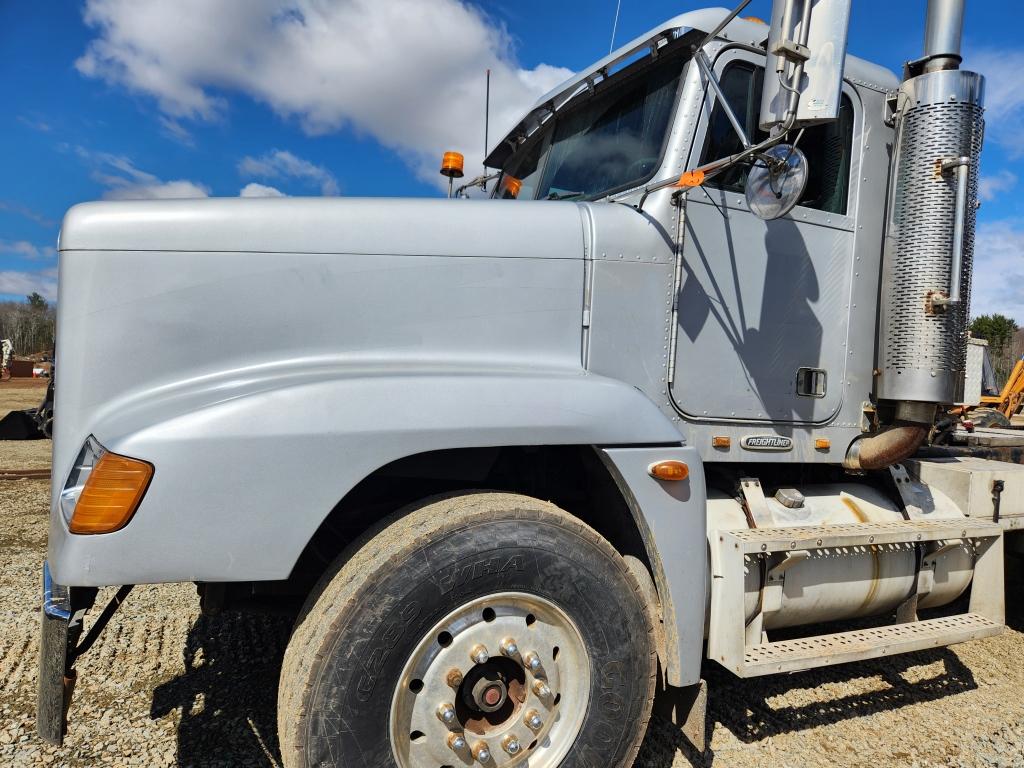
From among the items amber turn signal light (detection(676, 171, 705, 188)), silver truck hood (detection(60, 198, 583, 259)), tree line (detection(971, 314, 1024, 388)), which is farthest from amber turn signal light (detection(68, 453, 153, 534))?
tree line (detection(971, 314, 1024, 388))

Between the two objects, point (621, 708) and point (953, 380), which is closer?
point (621, 708)

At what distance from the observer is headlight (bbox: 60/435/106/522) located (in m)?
1.86

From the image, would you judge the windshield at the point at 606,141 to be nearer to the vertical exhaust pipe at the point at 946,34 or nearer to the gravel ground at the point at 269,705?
the vertical exhaust pipe at the point at 946,34

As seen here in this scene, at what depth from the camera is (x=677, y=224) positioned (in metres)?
Result: 2.62

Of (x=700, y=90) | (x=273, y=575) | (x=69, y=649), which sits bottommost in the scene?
(x=69, y=649)

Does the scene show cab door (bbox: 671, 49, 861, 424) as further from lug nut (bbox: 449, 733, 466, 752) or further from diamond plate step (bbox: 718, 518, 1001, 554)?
lug nut (bbox: 449, 733, 466, 752)

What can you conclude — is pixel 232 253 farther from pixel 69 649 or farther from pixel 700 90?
pixel 700 90

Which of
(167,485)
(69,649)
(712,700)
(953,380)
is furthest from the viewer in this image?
(712,700)

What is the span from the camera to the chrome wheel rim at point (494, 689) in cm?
200

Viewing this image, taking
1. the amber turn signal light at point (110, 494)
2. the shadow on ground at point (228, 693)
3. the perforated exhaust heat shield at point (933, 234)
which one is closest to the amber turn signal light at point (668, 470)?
the perforated exhaust heat shield at point (933, 234)

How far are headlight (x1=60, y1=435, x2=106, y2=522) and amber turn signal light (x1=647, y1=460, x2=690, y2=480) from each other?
1684 mm

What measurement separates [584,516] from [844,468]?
1.42 metres

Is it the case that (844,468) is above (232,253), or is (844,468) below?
below

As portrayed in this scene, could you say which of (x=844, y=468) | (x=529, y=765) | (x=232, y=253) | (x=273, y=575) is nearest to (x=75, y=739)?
(x=273, y=575)
